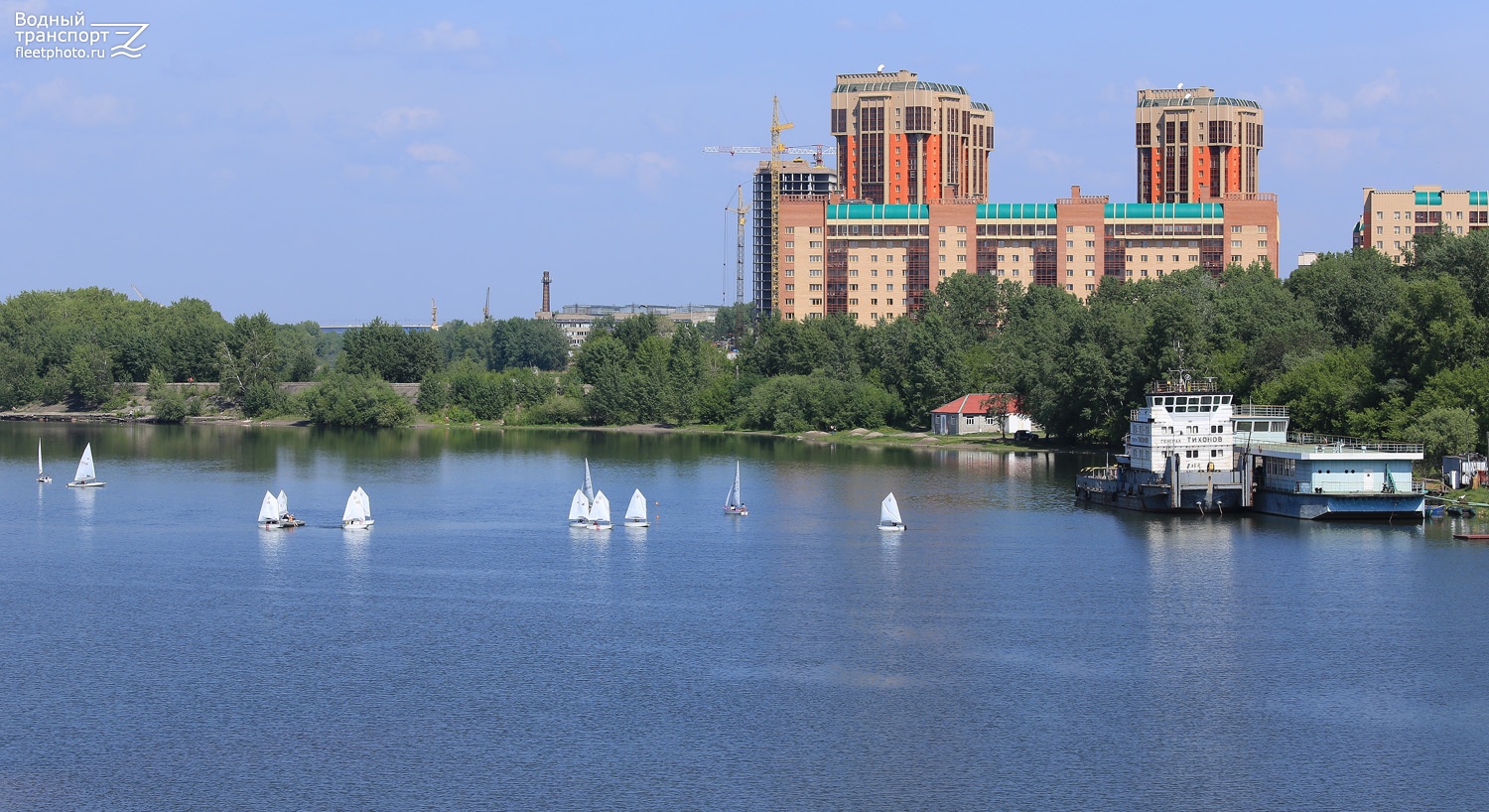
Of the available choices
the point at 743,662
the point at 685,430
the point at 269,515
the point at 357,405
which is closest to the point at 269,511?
the point at 269,515

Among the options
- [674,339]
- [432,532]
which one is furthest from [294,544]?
[674,339]

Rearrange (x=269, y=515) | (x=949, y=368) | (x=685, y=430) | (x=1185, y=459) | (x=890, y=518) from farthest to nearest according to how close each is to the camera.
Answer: (x=685, y=430)
(x=949, y=368)
(x=1185, y=459)
(x=269, y=515)
(x=890, y=518)

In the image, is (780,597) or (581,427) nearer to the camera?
(780,597)

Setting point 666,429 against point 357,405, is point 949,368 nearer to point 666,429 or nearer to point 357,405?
point 666,429

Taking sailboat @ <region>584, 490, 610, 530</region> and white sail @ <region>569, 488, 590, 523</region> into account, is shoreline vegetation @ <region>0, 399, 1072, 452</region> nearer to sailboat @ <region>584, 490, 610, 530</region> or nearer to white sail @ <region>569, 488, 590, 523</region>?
white sail @ <region>569, 488, 590, 523</region>

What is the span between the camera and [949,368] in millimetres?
152750

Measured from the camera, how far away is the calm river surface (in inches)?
1506

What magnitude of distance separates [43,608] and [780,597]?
27079 mm

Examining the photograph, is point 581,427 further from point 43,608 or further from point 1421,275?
point 43,608

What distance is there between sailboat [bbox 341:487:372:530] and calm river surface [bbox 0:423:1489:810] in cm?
90

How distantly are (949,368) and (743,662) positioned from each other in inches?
4185

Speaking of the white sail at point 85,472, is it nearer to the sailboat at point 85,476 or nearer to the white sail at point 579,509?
the sailboat at point 85,476

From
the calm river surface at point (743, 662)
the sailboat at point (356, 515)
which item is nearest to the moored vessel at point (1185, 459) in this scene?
the calm river surface at point (743, 662)

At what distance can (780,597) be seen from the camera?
2346 inches
